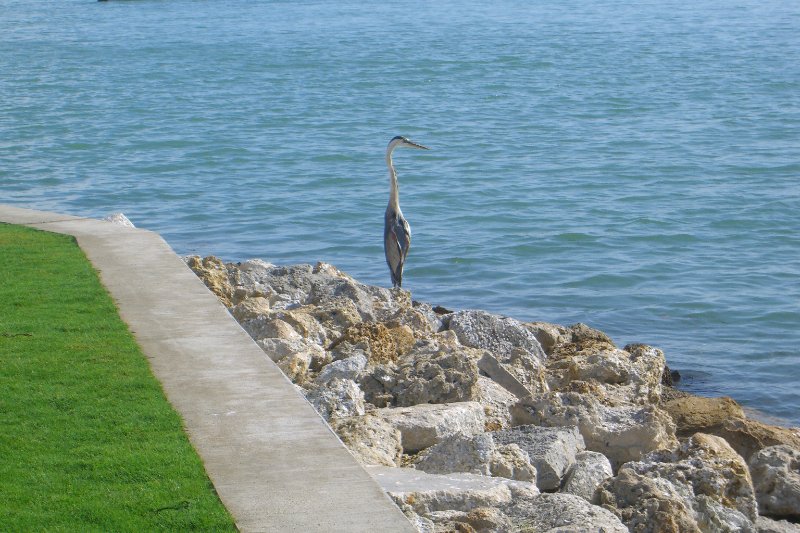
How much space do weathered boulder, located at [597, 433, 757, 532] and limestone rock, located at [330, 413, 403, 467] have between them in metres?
1.32

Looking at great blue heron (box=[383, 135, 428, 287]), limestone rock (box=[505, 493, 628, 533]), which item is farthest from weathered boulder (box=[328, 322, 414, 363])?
great blue heron (box=[383, 135, 428, 287])

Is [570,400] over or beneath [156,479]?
beneath

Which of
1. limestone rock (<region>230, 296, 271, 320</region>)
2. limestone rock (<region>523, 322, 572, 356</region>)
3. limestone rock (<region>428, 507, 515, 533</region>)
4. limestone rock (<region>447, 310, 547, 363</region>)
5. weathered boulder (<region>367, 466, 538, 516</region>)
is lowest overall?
limestone rock (<region>523, 322, 572, 356</region>)

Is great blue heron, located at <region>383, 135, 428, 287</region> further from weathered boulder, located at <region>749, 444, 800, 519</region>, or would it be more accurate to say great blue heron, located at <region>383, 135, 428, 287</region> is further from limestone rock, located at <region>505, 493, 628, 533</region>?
limestone rock, located at <region>505, 493, 628, 533</region>

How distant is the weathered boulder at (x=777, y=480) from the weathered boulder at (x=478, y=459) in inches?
66.7

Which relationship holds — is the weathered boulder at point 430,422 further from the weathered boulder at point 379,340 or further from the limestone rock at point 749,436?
the limestone rock at point 749,436

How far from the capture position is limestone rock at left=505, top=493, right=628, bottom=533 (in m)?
6.17

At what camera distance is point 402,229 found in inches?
568

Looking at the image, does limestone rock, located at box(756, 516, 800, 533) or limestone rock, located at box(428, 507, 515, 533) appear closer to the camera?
limestone rock, located at box(428, 507, 515, 533)

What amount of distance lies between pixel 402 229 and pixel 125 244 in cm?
369

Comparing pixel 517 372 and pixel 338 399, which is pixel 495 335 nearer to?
pixel 517 372

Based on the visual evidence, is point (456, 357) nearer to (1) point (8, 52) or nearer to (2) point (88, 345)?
(2) point (88, 345)

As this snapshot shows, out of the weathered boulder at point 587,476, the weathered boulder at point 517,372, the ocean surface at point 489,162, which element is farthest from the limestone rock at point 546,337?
the weathered boulder at point 587,476

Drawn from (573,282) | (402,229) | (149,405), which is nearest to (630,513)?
(149,405)
